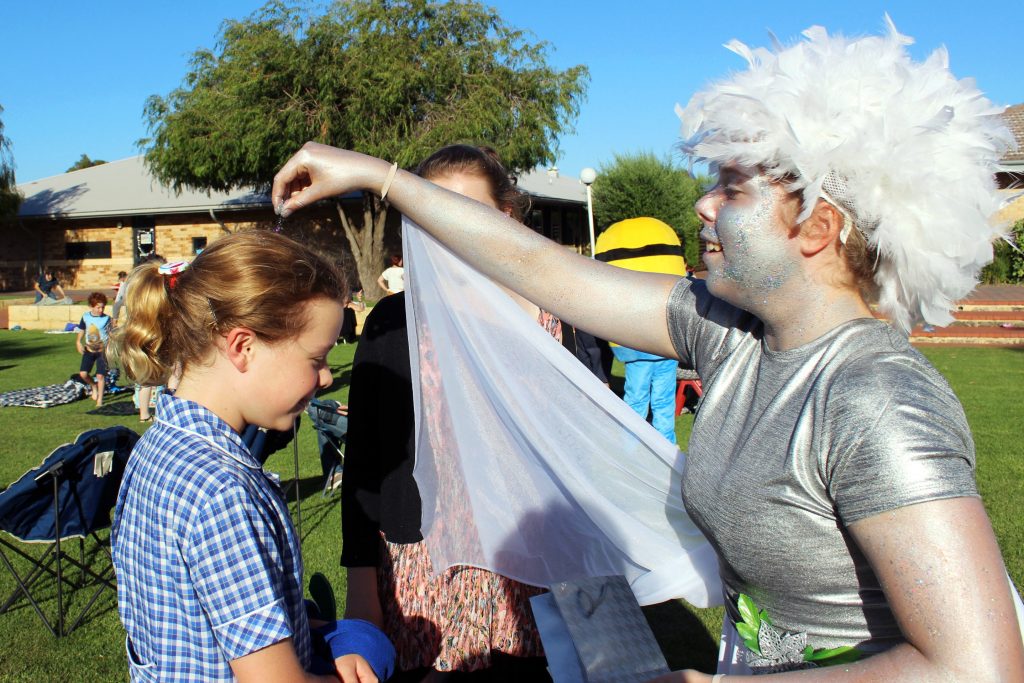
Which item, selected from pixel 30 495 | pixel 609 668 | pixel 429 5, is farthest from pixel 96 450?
pixel 429 5

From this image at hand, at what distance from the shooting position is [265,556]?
1.49m

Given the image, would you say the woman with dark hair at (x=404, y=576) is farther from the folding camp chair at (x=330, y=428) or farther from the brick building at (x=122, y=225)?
the brick building at (x=122, y=225)

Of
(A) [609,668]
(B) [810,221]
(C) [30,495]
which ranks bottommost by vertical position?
(C) [30,495]

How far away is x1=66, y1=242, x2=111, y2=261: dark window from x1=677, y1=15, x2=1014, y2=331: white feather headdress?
38164 millimetres

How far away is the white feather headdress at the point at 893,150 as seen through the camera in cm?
138

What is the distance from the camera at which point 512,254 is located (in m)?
1.88

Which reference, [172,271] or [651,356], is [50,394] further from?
[172,271]

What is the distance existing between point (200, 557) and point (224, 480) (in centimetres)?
14

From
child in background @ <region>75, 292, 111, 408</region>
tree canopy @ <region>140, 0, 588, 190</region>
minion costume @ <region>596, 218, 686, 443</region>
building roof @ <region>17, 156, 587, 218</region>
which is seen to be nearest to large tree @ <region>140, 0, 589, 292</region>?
tree canopy @ <region>140, 0, 588, 190</region>

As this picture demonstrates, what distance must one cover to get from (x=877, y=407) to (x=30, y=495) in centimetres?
437

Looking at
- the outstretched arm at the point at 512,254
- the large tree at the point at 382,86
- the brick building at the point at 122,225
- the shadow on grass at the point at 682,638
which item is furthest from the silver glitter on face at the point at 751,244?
the brick building at the point at 122,225

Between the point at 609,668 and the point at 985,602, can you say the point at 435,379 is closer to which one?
the point at 609,668

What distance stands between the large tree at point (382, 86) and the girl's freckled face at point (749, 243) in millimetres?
24172

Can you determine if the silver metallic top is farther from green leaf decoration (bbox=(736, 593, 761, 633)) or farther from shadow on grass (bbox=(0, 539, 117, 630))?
shadow on grass (bbox=(0, 539, 117, 630))
